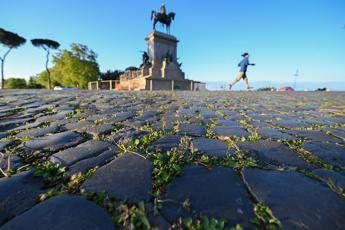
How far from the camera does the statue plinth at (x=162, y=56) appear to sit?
3431cm

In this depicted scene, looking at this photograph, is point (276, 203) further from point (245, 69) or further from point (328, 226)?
point (245, 69)

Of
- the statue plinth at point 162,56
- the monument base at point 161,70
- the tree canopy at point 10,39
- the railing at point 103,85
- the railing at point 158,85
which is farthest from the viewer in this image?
the railing at point 103,85

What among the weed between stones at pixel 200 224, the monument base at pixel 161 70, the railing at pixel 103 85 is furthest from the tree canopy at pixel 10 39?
the weed between stones at pixel 200 224

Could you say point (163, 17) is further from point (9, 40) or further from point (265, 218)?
point (265, 218)

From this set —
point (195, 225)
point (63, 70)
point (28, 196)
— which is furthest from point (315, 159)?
point (63, 70)

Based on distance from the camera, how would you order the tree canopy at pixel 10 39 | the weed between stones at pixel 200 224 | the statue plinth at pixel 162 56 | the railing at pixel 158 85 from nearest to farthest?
the weed between stones at pixel 200 224 < the railing at pixel 158 85 < the statue plinth at pixel 162 56 < the tree canopy at pixel 10 39

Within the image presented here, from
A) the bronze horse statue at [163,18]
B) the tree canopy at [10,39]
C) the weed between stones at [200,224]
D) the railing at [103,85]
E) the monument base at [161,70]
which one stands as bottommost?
the weed between stones at [200,224]

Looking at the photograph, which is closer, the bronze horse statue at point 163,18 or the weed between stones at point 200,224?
the weed between stones at point 200,224

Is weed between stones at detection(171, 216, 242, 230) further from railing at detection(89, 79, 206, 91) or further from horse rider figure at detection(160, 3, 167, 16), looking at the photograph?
horse rider figure at detection(160, 3, 167, 16)

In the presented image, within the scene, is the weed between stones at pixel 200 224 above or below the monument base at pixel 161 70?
below

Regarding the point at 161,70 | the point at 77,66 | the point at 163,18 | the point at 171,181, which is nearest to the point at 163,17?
the point at 163,18

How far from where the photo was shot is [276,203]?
1099 millimetres

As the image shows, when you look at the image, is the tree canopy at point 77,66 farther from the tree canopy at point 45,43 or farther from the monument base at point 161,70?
the monument base at point 161,70

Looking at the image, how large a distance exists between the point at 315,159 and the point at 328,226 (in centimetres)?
88
